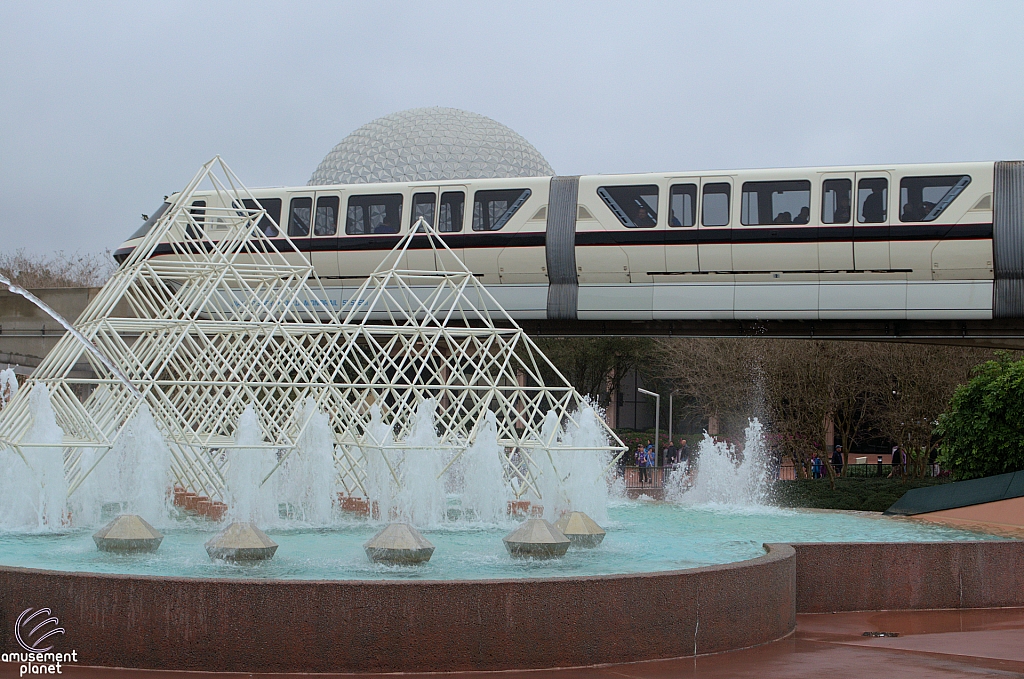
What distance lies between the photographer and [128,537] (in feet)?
42.8

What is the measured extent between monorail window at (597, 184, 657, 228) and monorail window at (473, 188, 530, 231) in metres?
2.15

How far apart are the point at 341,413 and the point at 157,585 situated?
12288 millimetres

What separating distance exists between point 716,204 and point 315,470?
11811mm

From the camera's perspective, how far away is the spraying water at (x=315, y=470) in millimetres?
18812

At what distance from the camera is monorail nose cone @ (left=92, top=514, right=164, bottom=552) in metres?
13.0

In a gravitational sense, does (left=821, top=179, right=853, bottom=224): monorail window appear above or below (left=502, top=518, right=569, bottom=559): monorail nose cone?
above

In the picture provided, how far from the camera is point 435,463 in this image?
62.8 ft

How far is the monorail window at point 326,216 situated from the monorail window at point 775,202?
10534 millimetres

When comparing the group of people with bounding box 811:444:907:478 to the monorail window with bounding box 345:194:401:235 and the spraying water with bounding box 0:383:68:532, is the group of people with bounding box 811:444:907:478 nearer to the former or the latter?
the monorail window with bounding box 345:194:401:235

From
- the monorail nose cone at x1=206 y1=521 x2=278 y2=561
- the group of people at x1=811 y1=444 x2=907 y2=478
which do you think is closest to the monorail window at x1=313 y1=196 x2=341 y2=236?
the monorail nose cone at x1=206 y1=521 x2=278 y2=561

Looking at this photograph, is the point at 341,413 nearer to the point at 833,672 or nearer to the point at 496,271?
the point at 496,271

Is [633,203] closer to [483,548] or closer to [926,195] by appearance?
[926,195]

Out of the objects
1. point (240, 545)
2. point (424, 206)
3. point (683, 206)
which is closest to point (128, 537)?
point (240, 545)

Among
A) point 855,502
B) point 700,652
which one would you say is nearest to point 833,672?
point 700,652
